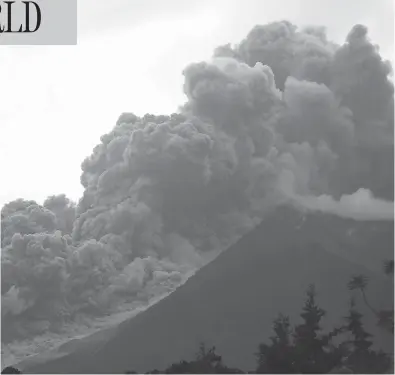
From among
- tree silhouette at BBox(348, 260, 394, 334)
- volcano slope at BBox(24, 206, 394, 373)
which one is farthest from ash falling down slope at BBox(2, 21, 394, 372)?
tree silhouette at BBox(348, 260, 394, 334)

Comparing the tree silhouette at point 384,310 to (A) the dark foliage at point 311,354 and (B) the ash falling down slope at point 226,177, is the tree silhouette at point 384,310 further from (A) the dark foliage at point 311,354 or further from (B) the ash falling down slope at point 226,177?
(B) the ash falling down slope at point 226,177

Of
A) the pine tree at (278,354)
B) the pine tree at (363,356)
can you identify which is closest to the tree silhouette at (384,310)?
the pine tree at (363,356)

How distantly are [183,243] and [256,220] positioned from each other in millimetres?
3413

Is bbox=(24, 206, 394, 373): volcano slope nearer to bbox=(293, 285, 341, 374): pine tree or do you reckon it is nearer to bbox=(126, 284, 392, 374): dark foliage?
bbox=(126, 284, 392, 374): dark foliage

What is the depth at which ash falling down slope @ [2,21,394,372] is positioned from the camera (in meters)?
26.6

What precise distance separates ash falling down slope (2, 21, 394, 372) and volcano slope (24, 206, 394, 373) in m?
0.34

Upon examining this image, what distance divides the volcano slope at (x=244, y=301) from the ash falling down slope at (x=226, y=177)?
335 millimetres

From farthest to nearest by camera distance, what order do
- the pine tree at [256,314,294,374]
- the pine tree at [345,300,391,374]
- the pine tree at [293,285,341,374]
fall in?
the pine tree at [256,314,294,374], the pine tree at [293,285,341,374], the pine tree at [345,300,391,374]

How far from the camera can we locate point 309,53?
30312 millimetres

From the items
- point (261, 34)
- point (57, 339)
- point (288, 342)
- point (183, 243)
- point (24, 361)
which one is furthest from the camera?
point (261, 34)

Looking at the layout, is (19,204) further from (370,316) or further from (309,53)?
(370,316)

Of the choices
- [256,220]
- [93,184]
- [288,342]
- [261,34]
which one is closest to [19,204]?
[93,184]

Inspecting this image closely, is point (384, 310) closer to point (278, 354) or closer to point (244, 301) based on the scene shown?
point (278, 354)

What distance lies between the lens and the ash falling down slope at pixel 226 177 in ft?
87.4
